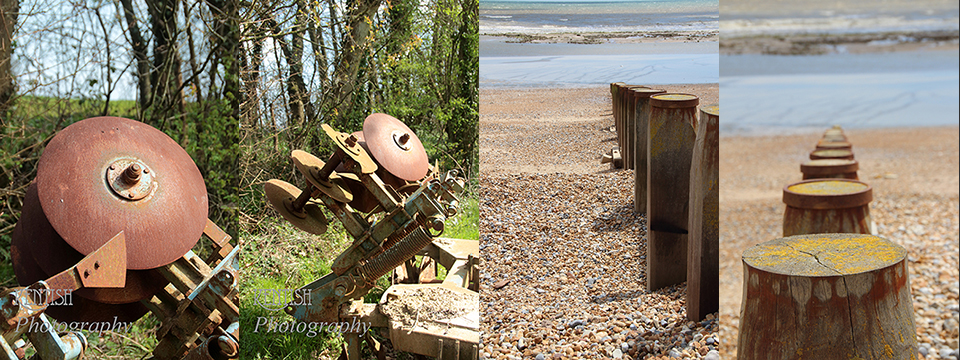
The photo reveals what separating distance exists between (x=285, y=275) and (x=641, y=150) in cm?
198

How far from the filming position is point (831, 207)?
5.68ft

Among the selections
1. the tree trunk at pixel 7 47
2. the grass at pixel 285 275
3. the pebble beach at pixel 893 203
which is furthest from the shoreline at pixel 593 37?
the tree trunk at pixel 7 47

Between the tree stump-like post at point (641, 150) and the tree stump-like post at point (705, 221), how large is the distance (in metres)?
0.27

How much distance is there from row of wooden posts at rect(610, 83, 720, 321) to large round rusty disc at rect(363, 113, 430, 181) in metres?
0.88

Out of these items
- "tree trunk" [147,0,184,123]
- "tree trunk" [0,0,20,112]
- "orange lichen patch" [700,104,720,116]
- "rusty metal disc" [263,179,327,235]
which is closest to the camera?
"orange lichen patch" [700,104,720,116]

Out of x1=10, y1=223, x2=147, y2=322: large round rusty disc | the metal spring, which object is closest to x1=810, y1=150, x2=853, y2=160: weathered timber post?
the metal spring

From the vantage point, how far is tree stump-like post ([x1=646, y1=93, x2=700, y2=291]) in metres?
2.62

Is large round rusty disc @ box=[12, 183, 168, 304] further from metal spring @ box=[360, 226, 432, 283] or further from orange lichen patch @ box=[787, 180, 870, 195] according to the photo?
orange lichen patch @ box=[787, 180, 870, 195]

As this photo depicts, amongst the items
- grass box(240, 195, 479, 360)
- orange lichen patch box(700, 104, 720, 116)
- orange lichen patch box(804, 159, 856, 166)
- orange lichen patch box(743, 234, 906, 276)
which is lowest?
grass box(240, 195, 479, 360)

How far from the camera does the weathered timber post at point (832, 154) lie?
6.78 ft

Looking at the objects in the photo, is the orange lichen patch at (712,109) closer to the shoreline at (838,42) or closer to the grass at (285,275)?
the shoreline at (838,42)

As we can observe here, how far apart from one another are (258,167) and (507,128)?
4.98 ft

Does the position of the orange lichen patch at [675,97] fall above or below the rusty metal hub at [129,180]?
above

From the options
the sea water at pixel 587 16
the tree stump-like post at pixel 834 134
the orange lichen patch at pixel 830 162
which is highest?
the sea water at pixel 587 16
